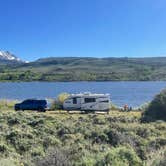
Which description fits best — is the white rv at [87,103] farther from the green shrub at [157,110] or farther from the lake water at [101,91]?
the lake water at [101,91]

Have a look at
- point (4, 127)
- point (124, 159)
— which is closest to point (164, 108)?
point (4, 127)

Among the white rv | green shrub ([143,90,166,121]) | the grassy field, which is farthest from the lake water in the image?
the grassy field

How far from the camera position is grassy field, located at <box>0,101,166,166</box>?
33.8 feet

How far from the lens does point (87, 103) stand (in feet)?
135

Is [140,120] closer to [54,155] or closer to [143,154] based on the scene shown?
[143,154]

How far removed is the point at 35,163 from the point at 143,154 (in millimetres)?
4755

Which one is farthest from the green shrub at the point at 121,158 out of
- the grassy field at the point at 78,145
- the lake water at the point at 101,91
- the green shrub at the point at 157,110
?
the lake water at the point at 101,91

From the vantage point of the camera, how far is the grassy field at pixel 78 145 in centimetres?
1030

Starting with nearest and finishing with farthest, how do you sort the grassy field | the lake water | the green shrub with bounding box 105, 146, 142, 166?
1. the green shrub with bounding box 105, 146, 142, 166
2. the grassy field
3. the lake water

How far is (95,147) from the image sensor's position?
1537 centimetres

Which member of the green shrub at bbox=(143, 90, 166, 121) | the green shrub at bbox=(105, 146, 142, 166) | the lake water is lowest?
the lake water

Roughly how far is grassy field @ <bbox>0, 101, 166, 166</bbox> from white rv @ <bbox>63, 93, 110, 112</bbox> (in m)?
16.2

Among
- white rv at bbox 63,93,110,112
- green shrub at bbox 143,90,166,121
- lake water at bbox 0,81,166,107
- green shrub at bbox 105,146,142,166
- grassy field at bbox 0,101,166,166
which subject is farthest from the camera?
lake water at bbox 0,81,166,107

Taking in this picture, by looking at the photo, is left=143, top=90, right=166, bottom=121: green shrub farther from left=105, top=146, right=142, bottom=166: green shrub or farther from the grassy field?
left=105, top=146, right=142, bottom=166: green shrub
